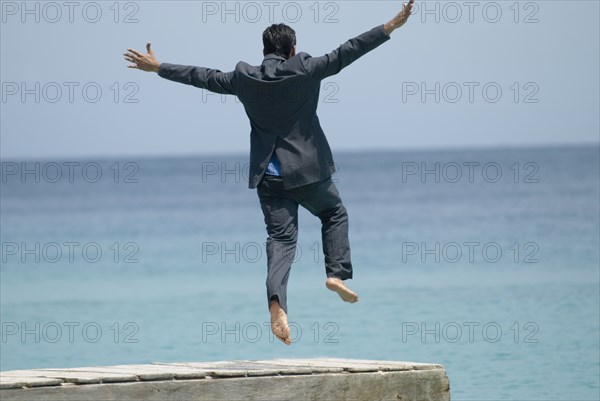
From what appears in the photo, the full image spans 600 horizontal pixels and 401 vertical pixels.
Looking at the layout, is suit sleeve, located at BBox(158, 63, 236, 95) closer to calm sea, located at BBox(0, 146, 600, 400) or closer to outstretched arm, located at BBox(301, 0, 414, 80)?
outstretched arm, located at BBox(301, 0, 414, 80)

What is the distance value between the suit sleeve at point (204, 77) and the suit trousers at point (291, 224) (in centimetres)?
62

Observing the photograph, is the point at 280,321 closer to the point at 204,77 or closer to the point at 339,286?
the point at 339,286

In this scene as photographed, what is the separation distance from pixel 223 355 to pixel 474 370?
3402mm

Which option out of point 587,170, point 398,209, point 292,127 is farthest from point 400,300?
point 587,170

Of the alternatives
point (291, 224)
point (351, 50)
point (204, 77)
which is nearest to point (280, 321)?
point (291, 224)

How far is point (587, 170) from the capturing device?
79.4 meters

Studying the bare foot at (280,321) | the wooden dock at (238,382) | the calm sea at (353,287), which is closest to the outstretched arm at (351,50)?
the bare foot at (280,321)

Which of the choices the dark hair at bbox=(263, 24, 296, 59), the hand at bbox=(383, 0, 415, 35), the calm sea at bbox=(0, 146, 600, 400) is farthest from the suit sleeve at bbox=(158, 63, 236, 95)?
the calm sea at bbox=(0, 146, 600, 400)

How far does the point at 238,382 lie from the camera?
8047 millimetres

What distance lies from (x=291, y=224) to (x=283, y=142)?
0.54 metres

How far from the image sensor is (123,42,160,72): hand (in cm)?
873

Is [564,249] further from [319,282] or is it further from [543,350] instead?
[543,350]

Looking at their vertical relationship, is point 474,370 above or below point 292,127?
below

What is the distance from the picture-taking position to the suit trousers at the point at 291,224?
28.5 ft
